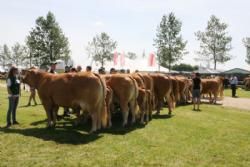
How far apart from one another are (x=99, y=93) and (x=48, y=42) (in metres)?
60.5

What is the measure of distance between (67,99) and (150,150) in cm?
334

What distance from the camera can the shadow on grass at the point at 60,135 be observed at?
31.8ft

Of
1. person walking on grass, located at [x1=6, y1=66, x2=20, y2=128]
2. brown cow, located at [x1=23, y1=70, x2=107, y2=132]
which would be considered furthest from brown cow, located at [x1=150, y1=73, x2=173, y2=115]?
person walking on grass, located at [x1=6, y1=66, x2=20, y2=128]

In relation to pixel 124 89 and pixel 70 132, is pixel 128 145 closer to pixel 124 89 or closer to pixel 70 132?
pixel 70 132

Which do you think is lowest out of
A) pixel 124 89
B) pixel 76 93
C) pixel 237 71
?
pixel 76 93

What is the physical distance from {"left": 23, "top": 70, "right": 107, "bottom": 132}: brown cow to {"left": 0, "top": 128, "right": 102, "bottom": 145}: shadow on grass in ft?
1.83

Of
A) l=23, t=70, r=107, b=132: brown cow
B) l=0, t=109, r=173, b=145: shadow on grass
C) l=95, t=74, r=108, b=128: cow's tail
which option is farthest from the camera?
l=95, t=74, r=108, b=128: cow's tail

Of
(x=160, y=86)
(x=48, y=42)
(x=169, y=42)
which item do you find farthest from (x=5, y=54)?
(x=160, y=86)

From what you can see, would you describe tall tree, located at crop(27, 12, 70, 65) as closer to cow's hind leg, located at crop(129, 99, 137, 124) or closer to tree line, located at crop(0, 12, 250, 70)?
tree line, located at crop(0, 12, 250, 70)

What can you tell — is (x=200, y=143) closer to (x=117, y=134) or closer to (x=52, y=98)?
(x=117, y=134)

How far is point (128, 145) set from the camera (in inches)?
367

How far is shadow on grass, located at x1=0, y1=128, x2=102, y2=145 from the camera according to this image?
9.69 metres

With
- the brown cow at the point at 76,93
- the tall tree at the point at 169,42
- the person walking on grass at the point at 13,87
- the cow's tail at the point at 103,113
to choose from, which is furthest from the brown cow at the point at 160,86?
the tall tree at the point at 169,42

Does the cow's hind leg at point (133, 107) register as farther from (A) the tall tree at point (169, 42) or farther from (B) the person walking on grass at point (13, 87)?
(A) the tall tree at point (169, 42)
